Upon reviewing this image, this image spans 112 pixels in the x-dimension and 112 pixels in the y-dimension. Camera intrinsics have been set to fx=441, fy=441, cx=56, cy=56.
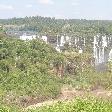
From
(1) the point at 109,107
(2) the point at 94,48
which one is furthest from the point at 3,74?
(2) the point at 94,48

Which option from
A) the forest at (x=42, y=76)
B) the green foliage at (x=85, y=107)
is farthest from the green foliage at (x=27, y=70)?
the green foliage at (x=85, y=107)

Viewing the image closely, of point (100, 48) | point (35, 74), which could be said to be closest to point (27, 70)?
point (35, 74)

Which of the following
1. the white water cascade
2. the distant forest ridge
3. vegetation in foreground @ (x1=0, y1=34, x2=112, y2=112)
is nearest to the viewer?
vegetation in foreground @ (x1=0, y1=34, x2=112, y2=112)

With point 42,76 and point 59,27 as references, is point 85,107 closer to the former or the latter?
point 42,76

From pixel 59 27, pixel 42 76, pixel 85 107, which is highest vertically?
pixel 85 107

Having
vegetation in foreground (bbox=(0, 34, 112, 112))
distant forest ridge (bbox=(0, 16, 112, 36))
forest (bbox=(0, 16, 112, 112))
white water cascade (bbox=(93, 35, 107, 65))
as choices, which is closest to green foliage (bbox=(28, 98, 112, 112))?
forest (bbox=(0, 16, 112, 112))

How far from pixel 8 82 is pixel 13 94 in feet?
8.42

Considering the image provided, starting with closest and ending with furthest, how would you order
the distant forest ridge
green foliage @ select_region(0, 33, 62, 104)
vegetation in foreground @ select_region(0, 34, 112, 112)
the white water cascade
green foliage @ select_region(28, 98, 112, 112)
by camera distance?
green foliage @ select_region(28, 98, 112, 112) → vegetation in foreground @ select_region(0, 34, 112, 112) → green foliage @ select_region(0, 33, 62, 104) → the white water cascade → the distant forest ridge

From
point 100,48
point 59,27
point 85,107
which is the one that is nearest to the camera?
point 85,107

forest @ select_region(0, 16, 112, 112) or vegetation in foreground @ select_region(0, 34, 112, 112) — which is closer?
forest @ select_region(0, 16, 112, 112)

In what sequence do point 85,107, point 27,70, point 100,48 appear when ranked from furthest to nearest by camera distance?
point 100,48
point 27,70
point 85,107

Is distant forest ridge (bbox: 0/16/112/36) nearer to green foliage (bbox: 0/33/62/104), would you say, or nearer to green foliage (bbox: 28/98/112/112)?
green foliage (bbox: 0/33/62/104)

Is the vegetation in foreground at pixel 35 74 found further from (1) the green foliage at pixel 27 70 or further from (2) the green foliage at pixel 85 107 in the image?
(2) the green foliage at pixel 85 107

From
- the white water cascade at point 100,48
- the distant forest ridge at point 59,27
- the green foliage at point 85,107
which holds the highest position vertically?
the green foliage at point 85,107
